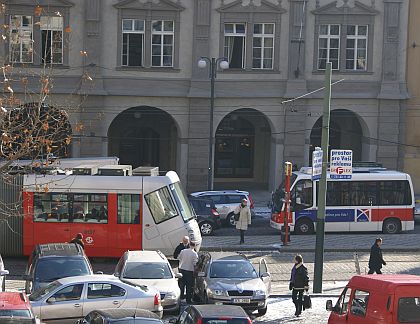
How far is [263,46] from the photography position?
49062 millimetres

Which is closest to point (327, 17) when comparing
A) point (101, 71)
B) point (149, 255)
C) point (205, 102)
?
point (205, 102)

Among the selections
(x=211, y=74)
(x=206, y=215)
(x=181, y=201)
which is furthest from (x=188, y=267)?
(x=211, y=74)

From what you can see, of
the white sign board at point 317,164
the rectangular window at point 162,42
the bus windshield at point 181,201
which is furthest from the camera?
the rectangular window at point 162,42

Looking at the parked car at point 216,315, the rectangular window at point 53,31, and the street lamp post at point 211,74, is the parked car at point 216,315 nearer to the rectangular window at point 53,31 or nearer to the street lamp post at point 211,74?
the street lamp post at point 211,74

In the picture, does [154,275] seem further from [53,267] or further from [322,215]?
[322,215]

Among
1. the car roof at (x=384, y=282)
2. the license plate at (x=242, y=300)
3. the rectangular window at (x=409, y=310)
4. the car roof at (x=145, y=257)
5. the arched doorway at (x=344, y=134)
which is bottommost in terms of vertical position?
the license plate at (x=242, y=300)

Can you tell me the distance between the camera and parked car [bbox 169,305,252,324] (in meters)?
16.8

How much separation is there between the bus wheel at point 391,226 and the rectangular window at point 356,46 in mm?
12778

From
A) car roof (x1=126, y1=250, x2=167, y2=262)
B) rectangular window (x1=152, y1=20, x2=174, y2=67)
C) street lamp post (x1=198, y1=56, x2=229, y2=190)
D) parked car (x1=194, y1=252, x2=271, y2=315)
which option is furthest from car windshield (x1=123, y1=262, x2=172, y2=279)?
rectangular window (x1=152, y1=20, x2=174, y2=67)

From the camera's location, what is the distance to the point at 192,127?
48.9 metres

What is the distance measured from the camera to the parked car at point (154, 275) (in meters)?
22.6

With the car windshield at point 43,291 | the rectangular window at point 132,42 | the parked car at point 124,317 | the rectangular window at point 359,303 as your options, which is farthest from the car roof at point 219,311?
the rectangular window at point 132,42

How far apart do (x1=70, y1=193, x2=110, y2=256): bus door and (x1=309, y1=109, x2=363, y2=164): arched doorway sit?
2475cm

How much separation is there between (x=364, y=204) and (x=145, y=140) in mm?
19329
